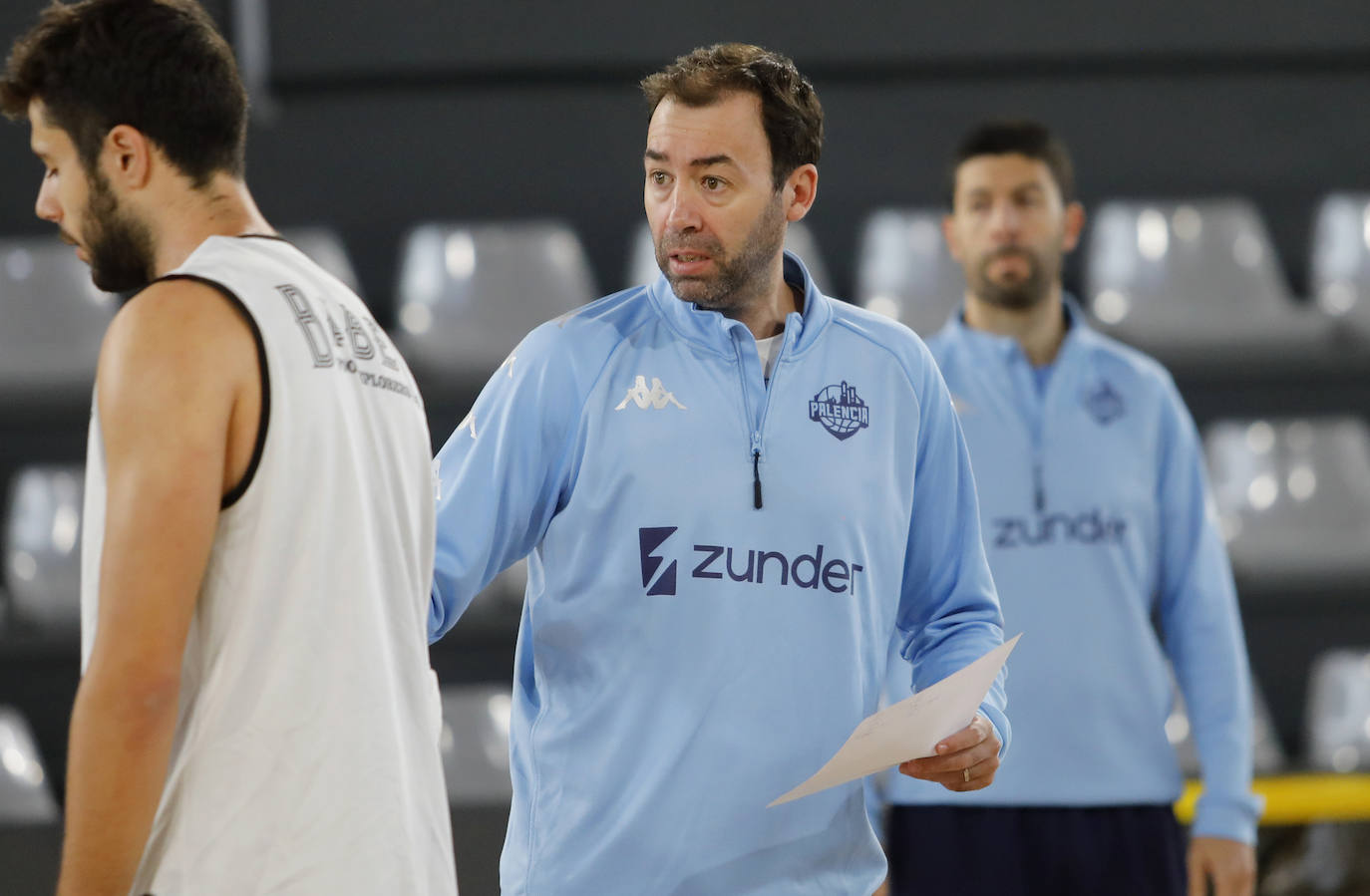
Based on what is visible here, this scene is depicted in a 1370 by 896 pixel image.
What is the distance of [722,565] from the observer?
5.53 ft

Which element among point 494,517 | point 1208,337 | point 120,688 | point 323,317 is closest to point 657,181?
point 494,517

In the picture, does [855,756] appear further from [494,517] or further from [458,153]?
[458,153]

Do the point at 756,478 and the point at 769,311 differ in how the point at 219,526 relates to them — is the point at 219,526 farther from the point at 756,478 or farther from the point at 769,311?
the point at 769,311

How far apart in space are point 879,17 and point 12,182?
2155 millimetres

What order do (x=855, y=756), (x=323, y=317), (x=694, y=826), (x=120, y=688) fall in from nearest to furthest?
(x=120, y=688) < (x=323, y=317) < (x=855, y=756) < (x=694, y=826)

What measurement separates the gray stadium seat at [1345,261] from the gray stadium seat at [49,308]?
2.86 m

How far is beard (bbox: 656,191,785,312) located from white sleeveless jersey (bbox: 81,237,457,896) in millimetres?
459

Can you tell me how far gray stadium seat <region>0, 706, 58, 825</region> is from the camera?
321 centimetres

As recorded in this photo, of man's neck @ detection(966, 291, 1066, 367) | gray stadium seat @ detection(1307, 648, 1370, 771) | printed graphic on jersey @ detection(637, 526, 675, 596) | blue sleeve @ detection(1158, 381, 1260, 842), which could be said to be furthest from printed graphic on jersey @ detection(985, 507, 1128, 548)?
gray stadium seat @ detection(1307, 648, 1370, 771)

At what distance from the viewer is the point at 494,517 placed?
5.56 feet

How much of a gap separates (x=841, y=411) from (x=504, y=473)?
370 mm

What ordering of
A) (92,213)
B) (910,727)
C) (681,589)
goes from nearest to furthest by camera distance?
1. (92,213)
2. (910,727)
3. (681,589)

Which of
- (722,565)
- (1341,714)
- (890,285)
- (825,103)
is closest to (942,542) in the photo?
(722,565)

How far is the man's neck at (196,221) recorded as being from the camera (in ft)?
4.73
